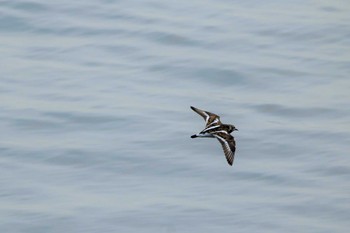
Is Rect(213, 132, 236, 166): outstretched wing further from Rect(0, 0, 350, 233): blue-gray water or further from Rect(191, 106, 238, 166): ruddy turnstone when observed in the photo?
Rect(0, 0, 350, 233): blue-gray water

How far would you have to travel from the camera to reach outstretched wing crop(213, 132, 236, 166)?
21672 millimetres

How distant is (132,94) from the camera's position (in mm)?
28875

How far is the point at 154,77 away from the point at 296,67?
120 inches

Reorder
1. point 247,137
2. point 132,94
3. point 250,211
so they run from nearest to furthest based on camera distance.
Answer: point 250,211, point 247,137, point 132,94

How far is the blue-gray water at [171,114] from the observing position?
79.6 feet

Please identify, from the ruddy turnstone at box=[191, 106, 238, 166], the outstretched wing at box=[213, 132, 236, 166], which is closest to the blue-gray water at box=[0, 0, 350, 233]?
the ruddy turnstone at box=[191, 106, 238, 166]

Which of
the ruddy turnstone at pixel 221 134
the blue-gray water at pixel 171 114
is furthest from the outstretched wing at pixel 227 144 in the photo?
the blue-gray water at pixel 171 114

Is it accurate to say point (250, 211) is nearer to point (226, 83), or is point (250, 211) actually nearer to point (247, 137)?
point (247, 137)

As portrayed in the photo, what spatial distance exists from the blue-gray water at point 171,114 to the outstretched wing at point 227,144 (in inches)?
75.0

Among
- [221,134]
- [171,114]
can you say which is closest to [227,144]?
[221,134]

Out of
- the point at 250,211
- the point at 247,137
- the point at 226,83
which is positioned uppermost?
the point at 226,83

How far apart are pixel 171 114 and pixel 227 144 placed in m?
6.02

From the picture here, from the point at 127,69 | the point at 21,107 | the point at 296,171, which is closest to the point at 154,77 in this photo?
the point at 127,69

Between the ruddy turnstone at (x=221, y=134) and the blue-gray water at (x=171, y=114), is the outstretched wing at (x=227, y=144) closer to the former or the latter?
the ruddy turnstone at (x=221, y=134)
